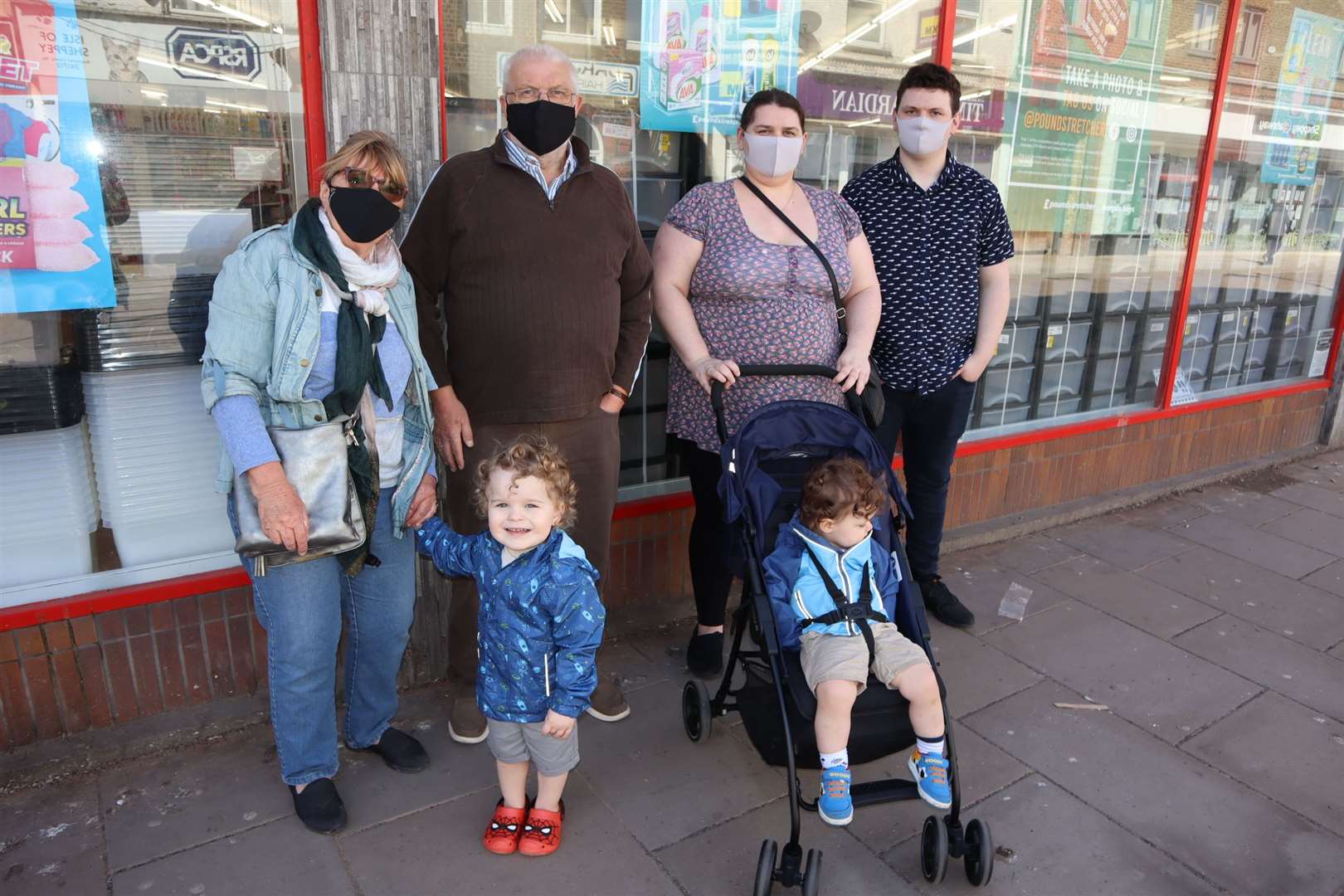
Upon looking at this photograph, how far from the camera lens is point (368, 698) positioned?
2.99m

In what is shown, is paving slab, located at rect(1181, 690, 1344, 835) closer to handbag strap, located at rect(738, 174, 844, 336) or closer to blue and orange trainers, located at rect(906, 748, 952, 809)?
blue and orange trainers, located at rect(906, 748, 952, 809)

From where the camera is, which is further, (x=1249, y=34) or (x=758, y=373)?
(x=1249, y=34)

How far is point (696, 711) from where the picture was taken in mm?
3221

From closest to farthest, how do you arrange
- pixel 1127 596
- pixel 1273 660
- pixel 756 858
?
pixel 756 858, pixel 1273 660, pixel 1127 596

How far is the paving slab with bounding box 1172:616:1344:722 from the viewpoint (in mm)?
3732

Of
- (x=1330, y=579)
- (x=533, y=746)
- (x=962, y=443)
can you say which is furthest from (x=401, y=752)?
(x=1330, y=579)

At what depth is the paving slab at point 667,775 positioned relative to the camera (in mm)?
2869

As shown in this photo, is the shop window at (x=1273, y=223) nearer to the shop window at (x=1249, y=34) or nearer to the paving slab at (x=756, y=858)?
the shop window at (x=1249, y=34)

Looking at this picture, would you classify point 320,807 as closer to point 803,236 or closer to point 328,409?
point 328,409

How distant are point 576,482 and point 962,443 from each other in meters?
2.70

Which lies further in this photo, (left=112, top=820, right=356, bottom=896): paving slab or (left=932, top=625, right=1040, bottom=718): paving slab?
(left=932, top=625, right=1040, bottom=718): paving slab

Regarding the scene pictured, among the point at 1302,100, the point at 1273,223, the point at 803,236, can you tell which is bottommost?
the point at 803,236

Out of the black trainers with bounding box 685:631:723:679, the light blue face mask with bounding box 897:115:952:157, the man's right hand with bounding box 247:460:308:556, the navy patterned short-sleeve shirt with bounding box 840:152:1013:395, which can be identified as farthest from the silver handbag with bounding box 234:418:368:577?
the light blue face mask with bounding box 897:115:952:157

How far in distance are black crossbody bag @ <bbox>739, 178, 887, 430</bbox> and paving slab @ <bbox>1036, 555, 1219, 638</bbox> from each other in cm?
199
